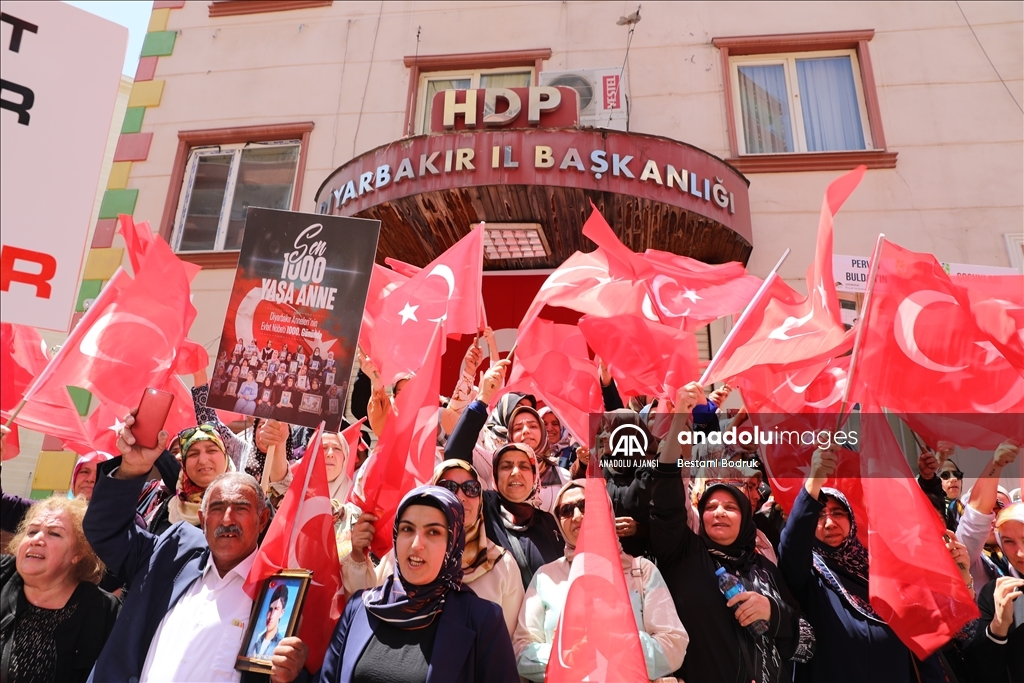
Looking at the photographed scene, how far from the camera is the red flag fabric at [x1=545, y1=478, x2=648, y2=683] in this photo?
277 cm

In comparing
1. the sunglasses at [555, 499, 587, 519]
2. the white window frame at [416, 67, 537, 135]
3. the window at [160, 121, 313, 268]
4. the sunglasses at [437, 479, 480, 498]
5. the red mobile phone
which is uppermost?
the white window frame at [416, 67, 537, 135]

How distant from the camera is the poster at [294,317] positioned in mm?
3480

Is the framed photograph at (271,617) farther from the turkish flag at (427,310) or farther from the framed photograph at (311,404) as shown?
the turkish flag at (427,310)

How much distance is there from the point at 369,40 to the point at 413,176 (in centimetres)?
408

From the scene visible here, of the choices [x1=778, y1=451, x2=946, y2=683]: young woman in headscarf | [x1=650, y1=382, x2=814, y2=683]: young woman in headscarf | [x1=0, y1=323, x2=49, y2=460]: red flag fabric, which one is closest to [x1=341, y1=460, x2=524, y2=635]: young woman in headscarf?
[x1=650, y1=382, x2=814, y2=683]: young woman in headscarf

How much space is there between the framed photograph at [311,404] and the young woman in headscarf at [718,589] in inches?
60.9

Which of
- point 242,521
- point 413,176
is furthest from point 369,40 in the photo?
point 242,521

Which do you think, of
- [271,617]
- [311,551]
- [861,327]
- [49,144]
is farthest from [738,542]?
[49,144]

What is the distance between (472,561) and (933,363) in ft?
8.48

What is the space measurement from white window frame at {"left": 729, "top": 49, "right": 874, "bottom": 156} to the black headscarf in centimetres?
625

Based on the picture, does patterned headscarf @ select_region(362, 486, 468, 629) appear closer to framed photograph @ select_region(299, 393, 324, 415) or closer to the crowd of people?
the crowd of people

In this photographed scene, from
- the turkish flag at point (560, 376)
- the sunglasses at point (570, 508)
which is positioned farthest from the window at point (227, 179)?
the sunglasses at point (570, 508)

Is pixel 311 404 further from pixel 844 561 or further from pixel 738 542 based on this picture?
pixel 844 561

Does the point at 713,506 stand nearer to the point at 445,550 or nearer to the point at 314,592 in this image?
the point at 445,550
